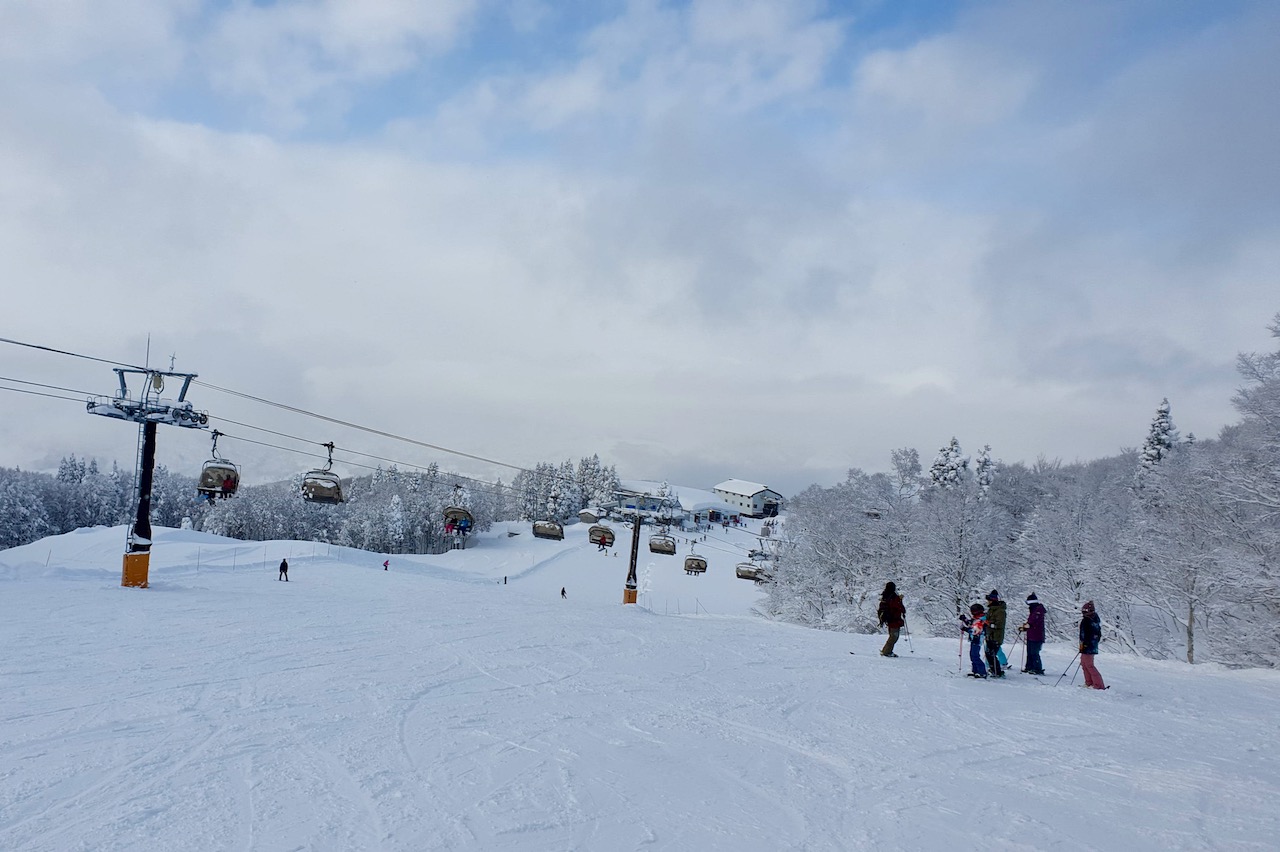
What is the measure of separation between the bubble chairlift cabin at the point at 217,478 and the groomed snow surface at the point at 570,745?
812 cm

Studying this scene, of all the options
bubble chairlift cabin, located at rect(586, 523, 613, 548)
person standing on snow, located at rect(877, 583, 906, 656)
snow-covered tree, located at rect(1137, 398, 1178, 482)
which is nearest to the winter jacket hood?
person standing on snow, located at rect(877, 583, 906, 656)

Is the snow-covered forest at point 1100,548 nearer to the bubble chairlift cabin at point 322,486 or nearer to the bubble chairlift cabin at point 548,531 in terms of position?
the bubble chairlift cabin at point 548,531

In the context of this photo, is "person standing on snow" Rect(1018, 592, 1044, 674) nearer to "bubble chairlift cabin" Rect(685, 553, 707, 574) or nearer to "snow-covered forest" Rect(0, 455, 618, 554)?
"bubble chairlift cabin" Rect(685, 553, 707, 574)

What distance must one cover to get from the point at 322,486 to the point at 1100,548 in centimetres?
3909

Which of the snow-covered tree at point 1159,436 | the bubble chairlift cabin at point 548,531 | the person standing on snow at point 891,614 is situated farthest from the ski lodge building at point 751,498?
the person standing on snow at point 891,614

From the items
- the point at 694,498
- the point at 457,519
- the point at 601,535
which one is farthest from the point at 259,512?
the point at 694,498

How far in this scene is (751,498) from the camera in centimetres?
16788

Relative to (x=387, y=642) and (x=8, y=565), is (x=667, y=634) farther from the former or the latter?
(x=8, y=565)

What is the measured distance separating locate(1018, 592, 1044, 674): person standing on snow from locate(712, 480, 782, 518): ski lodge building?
145883 millimetres

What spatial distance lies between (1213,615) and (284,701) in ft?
111

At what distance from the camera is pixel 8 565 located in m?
22.1

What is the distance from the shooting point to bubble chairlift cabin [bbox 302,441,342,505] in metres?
26.6

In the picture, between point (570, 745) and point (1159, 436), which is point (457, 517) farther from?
point (1159, 436)

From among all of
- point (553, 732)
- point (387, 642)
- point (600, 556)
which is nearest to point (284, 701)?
point (553, 732)
